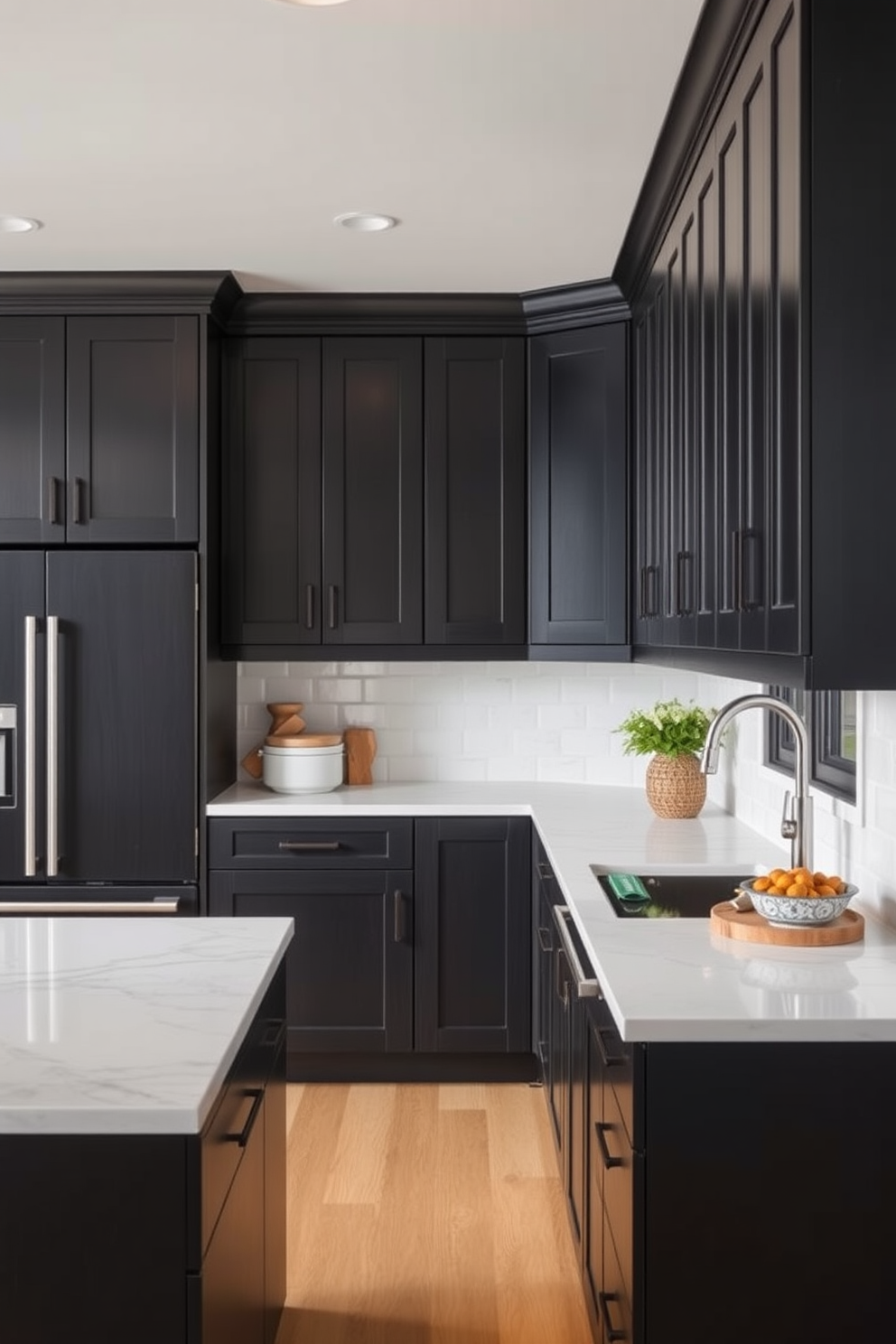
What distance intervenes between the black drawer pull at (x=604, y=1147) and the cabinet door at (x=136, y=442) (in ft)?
7.84

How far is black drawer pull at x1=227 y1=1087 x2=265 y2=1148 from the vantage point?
183 cm

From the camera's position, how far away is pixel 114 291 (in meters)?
3.93

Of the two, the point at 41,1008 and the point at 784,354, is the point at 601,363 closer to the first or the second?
the point at 784,354

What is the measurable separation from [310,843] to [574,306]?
1.94 m

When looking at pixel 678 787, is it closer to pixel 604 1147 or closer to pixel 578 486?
pixel 578 486

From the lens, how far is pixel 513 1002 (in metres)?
4.04

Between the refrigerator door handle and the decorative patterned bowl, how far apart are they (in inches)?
95.8

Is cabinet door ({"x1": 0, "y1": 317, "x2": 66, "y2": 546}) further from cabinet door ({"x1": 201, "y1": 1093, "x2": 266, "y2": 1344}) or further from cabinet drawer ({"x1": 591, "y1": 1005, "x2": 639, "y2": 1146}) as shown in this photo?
cabinet drawer ({"x1": 591, "y1": 1005, "x2": 639, "y2": 1146})

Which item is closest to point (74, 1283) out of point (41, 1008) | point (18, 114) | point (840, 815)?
point (41, 1008)

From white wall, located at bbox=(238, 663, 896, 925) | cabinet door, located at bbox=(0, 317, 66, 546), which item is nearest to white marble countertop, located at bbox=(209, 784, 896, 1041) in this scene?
white wall, located at bbox=(238, 663, 896, 925)

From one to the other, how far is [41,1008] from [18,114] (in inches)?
75.6

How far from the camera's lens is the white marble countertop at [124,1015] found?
1490 millimetres

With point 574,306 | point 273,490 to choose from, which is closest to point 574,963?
point 273,490

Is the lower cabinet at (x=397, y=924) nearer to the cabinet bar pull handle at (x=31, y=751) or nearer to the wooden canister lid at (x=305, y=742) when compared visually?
the wooden canister lid at (x=305, y=742)
